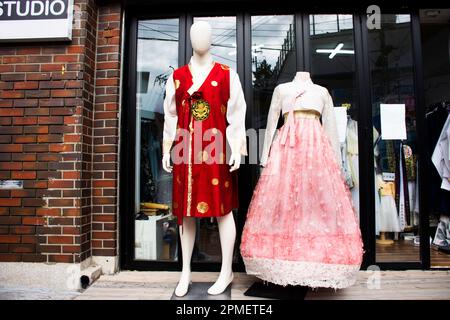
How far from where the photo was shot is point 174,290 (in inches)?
95.1

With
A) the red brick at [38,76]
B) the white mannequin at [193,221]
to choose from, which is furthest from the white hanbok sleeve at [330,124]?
the red brick at [38,76]

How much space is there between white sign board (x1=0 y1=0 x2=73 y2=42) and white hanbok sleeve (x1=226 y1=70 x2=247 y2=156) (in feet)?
4.66

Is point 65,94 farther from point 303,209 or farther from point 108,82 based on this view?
point 303,209

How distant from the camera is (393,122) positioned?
3033 millimetres

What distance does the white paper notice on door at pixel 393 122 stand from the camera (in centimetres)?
303

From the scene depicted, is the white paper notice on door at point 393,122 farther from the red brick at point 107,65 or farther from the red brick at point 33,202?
the red brick at point 33,202

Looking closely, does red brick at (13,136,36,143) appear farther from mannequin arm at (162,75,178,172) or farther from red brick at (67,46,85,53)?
mannequin arm at (162,75,178,172)

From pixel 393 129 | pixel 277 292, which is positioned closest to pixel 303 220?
pixel 277 292

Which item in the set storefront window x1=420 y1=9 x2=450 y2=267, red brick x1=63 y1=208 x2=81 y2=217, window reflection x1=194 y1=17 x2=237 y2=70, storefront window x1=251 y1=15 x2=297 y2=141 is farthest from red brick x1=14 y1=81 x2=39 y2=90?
storefront window x1=420 y1=9 x2=450 y2=267

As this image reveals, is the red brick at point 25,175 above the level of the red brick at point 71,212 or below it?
above

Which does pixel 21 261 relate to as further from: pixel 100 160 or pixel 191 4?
pixel 191 4

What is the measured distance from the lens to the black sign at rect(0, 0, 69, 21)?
2.60 metres

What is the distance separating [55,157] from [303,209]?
1937mm

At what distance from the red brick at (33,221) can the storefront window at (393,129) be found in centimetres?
284
